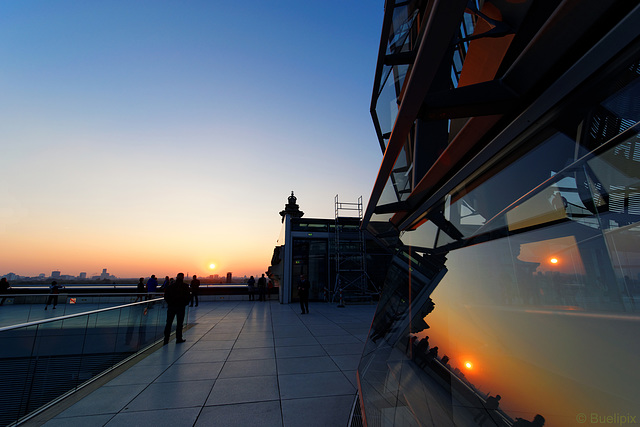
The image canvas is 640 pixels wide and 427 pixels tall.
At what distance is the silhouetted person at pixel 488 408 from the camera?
107 cm

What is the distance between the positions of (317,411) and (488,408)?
2.77m

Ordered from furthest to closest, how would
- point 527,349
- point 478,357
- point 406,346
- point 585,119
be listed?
point 406,346, point 478,357, point 527,349, point 585,119

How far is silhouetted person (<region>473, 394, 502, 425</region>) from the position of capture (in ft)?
3.52

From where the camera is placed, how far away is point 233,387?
13.3 ft

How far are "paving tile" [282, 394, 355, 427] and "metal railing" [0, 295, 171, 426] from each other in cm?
283

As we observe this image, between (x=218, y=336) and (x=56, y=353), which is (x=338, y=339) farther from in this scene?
(x=56, y=353)

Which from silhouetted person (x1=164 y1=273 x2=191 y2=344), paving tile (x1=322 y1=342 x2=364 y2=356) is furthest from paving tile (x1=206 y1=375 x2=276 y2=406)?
silhouetted person (x1=164 y1=273 x2=191 y2=344)

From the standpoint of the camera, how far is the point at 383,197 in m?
2.89

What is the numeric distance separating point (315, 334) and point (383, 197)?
598 centimetres

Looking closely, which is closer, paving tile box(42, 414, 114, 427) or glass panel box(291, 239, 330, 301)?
paving tile box(42, 414, 114, 427)

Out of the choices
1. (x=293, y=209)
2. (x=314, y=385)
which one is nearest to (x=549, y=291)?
(x=314, y=385)

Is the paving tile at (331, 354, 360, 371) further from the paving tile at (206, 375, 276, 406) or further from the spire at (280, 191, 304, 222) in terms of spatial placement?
the spire at (280, 191, 304, 222)

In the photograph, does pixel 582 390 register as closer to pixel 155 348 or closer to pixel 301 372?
pixel 301 372

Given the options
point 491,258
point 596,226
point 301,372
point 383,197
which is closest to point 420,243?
point 383,197
